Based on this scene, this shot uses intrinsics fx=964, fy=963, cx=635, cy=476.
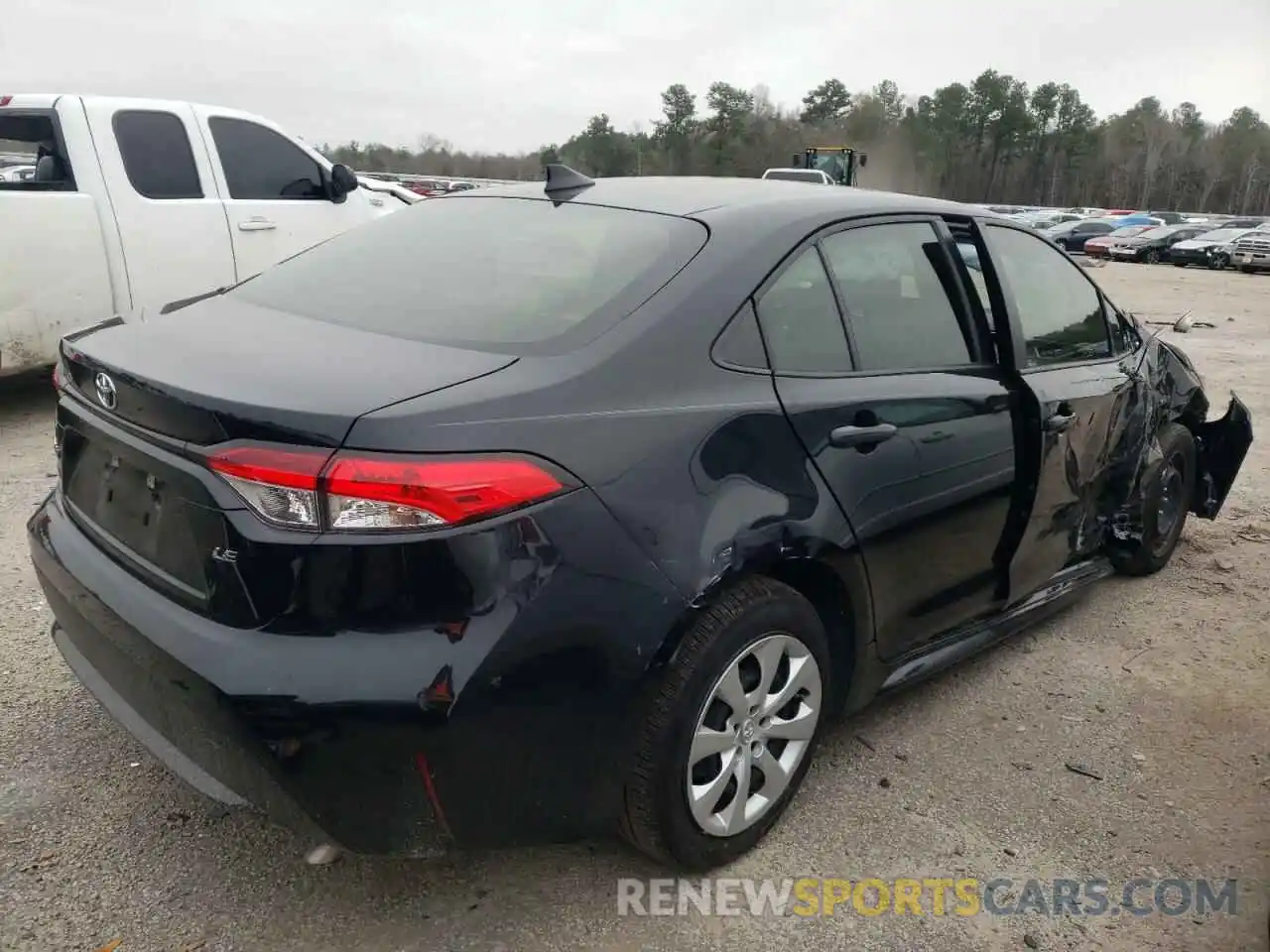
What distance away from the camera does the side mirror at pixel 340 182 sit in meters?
7.02

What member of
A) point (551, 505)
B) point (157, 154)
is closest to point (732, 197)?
point (551, 505)

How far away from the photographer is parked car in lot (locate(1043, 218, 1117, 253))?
36188mm

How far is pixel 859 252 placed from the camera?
2662 millimetres

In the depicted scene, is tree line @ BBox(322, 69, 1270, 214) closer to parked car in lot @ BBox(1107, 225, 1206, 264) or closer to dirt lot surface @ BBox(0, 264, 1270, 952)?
parked car in lot @ BBox(1107, 225, 1206, 264)

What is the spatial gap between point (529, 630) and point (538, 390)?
0.47m

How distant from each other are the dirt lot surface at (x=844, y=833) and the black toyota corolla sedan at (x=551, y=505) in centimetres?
28

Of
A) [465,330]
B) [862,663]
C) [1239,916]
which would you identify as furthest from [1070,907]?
[465,330]

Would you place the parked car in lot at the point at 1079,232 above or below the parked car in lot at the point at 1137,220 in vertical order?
below

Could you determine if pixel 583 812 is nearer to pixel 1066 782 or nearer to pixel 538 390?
pixel 538 390

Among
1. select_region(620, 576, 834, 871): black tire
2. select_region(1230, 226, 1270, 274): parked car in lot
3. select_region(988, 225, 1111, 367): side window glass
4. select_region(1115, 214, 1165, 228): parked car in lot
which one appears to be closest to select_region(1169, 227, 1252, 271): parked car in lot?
select_region(1230, 226, 1270, 274): parked car in lot

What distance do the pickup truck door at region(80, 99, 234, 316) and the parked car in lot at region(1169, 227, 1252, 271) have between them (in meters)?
30.8

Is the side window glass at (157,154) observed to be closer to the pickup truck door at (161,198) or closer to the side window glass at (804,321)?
the pickup truck door at (161,198)

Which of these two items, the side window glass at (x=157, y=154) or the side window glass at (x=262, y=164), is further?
the side window glass at (x=262, y=164)

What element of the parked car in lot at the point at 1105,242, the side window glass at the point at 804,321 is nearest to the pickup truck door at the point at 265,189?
the side window glass at the point at 804,321
